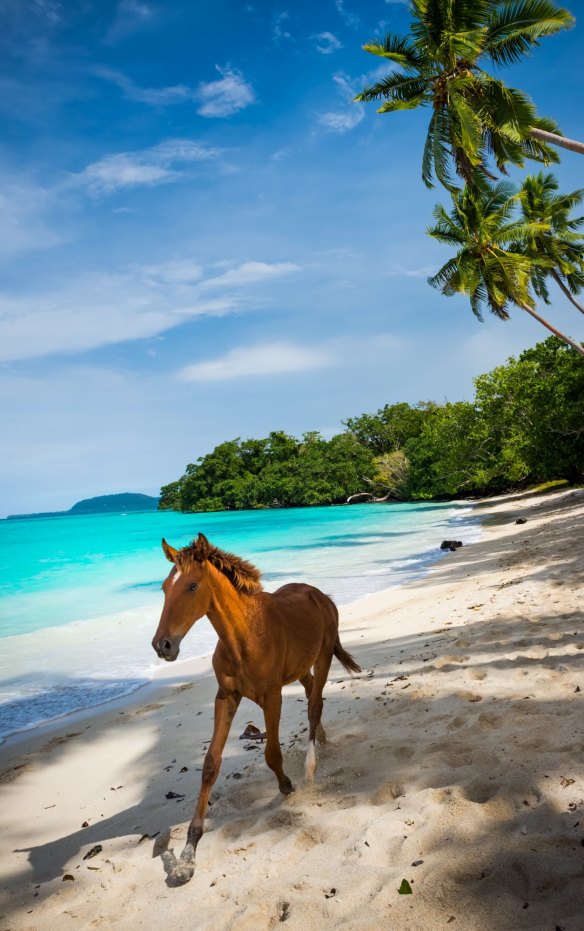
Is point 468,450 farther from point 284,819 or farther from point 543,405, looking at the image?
point 284,819

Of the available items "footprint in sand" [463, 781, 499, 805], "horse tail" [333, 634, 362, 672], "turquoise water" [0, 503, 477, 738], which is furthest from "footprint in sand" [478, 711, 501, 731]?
"turquoise water" [0, 503, 477, 738]

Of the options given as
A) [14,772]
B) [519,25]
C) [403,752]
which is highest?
[519,25]

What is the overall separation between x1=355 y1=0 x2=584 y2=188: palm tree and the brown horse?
1233 cm

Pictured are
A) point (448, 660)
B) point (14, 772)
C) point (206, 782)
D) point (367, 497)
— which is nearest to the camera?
point (206, 782)

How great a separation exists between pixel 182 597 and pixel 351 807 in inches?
64.5

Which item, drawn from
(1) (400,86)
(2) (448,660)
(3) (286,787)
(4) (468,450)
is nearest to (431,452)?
(4) (468,450)

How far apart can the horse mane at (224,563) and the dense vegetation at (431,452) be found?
28353mm

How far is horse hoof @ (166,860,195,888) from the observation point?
116 inches

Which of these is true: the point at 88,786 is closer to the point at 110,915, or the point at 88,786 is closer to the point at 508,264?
the point at 110,915

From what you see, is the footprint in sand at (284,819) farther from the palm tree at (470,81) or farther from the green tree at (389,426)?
the green tree at (389,426)

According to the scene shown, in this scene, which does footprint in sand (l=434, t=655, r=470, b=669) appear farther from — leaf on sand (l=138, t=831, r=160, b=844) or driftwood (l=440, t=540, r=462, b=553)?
driftwood (l=440, t=540, r=462, b=553)

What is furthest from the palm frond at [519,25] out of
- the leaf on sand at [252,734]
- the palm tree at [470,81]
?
the leaf on sand at [252,734]

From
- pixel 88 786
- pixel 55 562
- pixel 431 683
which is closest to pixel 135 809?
→ pixel 88 786

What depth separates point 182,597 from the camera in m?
3.04
